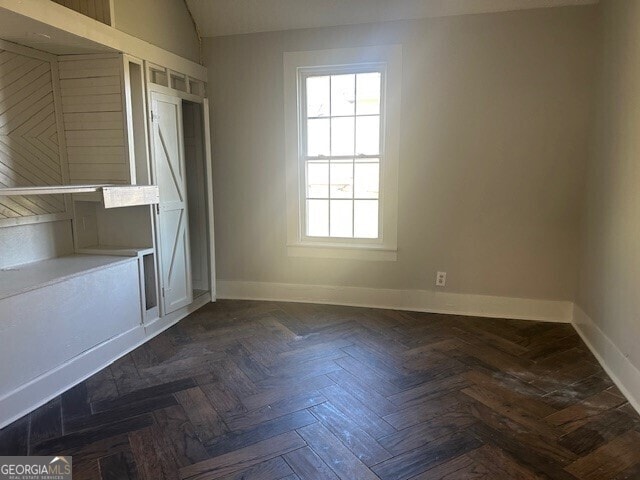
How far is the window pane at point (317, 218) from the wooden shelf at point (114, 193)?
1.43 meters

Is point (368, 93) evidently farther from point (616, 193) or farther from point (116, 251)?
point (116, 251)

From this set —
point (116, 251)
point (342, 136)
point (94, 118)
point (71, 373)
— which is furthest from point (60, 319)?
point (342, 136)

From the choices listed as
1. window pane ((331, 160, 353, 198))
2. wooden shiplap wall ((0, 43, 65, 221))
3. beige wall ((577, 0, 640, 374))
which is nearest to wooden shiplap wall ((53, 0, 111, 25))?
wooden shiplap wall ((0, 43, 65, 221))

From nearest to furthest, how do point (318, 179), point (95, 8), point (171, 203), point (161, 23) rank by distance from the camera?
1. point (95, 8)
2. point (161, 23)
3. point (171, 203)
4. point (318, 179)

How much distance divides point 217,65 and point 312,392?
3068mm

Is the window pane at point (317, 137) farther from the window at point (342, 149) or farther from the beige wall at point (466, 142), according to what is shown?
the beige wall at point (466, 142)

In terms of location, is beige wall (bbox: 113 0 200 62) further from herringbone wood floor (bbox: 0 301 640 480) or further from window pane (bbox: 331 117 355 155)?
herringbone wood floor (bbox: 0 301 640 480)

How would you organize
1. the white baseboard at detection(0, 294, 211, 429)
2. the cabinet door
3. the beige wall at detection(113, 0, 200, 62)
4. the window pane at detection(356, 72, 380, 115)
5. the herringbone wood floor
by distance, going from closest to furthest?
the herringbone wood floor, the white baseboard at detection(0, 294, 211, 429), the beige wall at detection(113, 0, 200, 62), the cabinet door, the window pane at detection(356, 72, 380, 115)

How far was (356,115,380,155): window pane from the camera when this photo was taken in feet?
12.8

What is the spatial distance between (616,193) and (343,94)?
226 centimetres

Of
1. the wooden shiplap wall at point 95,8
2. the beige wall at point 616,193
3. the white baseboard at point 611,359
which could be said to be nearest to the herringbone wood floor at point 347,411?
the white baseboard at point 611,359

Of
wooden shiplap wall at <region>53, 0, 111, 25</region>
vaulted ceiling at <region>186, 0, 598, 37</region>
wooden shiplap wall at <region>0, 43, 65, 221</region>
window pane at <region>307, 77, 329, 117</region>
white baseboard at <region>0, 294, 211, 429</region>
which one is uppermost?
vaulted ceiling at <region>186, 0, 598, 37</region>

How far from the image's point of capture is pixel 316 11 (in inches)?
146

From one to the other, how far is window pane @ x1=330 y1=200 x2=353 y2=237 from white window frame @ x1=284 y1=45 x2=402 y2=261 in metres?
0.07
